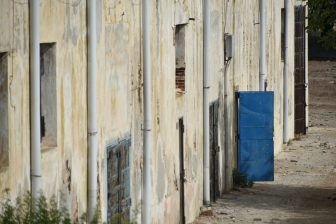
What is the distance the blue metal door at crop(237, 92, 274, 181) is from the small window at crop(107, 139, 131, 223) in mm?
7722

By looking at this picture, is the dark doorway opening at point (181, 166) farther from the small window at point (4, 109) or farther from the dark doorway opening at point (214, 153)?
the small window at point (4, 109)

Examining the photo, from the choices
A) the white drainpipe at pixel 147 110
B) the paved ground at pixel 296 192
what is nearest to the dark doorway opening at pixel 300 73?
the paved ground at pixel 296 192

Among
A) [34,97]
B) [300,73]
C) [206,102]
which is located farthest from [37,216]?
[300,73]

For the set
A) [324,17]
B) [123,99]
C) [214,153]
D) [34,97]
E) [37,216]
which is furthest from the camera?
[324,17]

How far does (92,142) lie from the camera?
12.8m

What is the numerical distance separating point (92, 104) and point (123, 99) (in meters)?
1.65

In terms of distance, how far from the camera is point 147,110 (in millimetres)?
15258

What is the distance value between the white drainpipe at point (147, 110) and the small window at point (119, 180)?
1.77ft

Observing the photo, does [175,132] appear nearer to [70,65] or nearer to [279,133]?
[70,65]

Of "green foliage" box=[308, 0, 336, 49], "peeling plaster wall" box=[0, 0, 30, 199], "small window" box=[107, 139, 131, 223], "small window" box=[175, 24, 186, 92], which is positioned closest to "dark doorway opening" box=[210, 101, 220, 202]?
"green foliage" box=[308, 0, 336, 49]

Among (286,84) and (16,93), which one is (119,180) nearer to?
(16,93)

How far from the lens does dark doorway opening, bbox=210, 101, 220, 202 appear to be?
2006 cm

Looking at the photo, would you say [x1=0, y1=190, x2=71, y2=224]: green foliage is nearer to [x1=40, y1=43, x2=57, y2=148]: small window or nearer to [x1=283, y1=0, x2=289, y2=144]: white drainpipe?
A: [x1=40, y1=43, x2=57, y2=148]: small window

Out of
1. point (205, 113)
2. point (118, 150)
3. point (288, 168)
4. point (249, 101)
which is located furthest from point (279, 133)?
point (118, 150)
